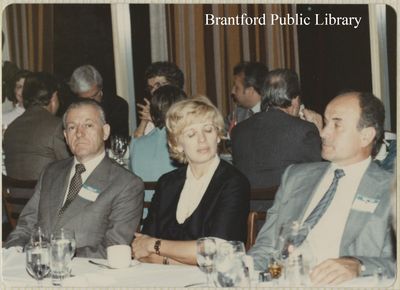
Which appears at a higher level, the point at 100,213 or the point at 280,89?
the point at 280,89

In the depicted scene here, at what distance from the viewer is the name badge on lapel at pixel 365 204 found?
2709 millimetres

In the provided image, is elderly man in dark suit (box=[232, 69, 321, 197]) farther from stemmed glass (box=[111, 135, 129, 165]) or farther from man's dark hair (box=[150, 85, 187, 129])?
stemmed glass (box=[111, 135, 129, 165])

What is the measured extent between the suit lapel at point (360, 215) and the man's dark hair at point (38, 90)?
3.00 m

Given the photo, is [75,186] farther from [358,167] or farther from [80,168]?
[358,167]

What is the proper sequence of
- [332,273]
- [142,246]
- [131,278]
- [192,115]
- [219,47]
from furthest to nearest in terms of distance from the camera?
[219,47] < [192,115] < [142,246] < [131,278] < [332,273]

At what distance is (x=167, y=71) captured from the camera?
5.93 metres

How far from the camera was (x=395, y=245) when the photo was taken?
2529 mm

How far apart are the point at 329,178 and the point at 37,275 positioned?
1356 millimetres

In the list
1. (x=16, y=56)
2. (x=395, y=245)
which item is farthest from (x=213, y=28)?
(x=395, y=245)

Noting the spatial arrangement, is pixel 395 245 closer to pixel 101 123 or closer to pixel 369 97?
pixel 369 97

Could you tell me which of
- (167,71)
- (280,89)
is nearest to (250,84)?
(167,71)

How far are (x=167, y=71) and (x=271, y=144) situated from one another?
6.66ft

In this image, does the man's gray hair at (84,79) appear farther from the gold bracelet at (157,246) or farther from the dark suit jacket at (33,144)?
the gold bracelet at (157,246)

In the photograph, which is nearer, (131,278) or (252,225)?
(131,278)
